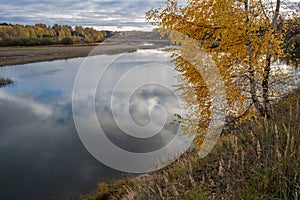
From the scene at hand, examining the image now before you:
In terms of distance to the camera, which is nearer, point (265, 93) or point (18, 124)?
point (265, 93)

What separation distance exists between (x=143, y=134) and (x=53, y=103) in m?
12.8

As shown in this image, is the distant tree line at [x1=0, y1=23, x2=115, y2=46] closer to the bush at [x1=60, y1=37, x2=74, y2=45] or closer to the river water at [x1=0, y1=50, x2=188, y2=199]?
the bush at [x1=60, y1=37, x2=74, y2=45]

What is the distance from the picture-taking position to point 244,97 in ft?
22.7

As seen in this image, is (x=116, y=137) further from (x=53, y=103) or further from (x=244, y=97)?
(x=53, y=103)

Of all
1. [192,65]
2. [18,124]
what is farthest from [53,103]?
[192,65]

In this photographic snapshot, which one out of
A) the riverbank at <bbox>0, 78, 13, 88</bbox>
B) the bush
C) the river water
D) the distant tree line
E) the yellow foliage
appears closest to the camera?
the yellow foliage

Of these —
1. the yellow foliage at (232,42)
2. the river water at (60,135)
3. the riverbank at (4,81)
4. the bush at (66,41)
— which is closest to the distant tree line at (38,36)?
the bush at (66,41)

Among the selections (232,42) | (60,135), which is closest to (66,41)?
(60,135)

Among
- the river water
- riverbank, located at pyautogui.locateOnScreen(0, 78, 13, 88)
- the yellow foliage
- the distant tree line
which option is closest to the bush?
the distant tree line

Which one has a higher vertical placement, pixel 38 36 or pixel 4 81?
pixel 38 36

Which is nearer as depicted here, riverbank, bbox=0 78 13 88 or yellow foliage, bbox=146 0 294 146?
yellow foliage, bbox=146 0 294 146

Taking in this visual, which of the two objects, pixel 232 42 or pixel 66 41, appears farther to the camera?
pixel 66 41

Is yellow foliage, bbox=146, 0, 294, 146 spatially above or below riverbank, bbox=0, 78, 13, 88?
above

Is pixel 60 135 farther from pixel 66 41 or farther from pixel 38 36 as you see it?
pixel 38 36
